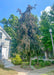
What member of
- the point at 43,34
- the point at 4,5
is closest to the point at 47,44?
the point at 43,34

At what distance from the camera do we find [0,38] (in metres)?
14.2

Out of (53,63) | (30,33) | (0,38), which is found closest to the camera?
(30,33)

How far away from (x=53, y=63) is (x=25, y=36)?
7055 mm

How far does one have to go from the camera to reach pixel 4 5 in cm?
1353

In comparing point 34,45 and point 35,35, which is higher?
point 35,35

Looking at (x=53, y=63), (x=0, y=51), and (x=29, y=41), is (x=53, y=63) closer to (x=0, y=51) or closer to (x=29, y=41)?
(x=29, y=41)

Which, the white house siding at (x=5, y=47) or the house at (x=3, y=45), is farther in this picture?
the white house siding at (x=5, y=47)

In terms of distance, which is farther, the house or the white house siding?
the white house siding

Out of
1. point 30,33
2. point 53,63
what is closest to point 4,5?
point 30,33

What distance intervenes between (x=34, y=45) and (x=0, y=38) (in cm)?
692

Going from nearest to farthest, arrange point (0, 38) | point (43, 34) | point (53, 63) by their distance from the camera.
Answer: point (53, 63)
point (0, 38)
point (43, 34)

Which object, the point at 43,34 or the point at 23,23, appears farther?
the point at 43,34

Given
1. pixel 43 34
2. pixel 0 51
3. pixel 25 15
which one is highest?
pixel 25 15

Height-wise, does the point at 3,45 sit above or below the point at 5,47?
above
